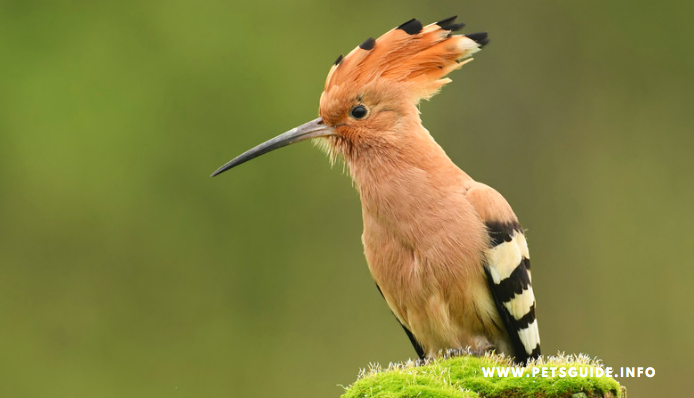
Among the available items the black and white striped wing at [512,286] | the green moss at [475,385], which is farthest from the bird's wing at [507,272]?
the green moss at [475,385]

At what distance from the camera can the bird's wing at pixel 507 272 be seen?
2014 millimetres

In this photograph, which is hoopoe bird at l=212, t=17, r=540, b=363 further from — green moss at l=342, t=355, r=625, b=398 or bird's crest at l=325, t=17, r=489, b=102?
green moss at l=342, t=355, r=625, b=398

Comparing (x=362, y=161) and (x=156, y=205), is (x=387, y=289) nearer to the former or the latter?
(x=362, y=161)

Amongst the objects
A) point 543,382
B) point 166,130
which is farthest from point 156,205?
point 543,382

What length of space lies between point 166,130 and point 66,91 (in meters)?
0.55

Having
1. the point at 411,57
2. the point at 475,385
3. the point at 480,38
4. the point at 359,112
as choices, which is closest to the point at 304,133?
the point at 359,112

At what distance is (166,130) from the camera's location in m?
4.18

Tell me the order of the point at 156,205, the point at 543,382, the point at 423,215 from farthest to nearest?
the point at 156,205
the point at 423,215
the point at 543,382

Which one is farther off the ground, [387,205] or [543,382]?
[387,205]

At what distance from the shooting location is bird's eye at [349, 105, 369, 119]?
6.88 ft

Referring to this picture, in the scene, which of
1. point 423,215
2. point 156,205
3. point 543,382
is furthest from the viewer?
point 156,205

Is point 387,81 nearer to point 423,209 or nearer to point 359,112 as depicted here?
point 359,112

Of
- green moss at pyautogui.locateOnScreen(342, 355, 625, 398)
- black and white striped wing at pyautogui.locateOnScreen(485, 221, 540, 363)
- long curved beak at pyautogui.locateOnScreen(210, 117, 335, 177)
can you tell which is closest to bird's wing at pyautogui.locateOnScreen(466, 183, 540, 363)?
black and white striped wing at pyautogui.locateOnScreen(485, 221, 540, 363)

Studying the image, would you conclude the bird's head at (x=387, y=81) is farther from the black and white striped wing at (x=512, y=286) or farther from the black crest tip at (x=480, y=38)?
the black and white striped wing at (x=512, y=286)
